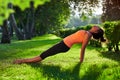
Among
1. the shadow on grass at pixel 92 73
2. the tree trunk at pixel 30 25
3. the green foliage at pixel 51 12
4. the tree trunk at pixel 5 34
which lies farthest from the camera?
the green foliage at pixel 51 12

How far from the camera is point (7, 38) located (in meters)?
32.8

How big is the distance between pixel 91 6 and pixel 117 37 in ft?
92.1

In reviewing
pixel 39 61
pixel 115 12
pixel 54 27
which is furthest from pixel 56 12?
pixel 39 61

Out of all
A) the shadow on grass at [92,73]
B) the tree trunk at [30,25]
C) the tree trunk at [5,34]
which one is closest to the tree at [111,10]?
the tree trunk at [5,34]

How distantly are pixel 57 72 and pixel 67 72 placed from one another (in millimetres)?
374

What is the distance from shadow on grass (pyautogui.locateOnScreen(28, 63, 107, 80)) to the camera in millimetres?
11150

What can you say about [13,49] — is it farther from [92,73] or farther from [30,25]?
[30,25]

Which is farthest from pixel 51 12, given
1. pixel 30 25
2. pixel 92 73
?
pixel 92 73

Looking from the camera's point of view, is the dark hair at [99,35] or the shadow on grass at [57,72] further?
the dark hair at [99,35]

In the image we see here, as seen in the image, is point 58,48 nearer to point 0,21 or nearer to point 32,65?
point 32,65

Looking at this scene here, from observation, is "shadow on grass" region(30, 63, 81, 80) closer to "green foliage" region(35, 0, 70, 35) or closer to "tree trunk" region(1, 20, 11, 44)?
"tree trunk" region(1, 20, 11, 44)

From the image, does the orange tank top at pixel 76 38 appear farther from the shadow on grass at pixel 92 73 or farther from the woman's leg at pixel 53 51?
the shadow on grass at pixel 92 73

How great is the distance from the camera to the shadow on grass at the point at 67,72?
11.1 meters

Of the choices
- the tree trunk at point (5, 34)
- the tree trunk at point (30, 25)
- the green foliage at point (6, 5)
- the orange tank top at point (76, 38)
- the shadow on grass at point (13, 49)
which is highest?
the green foliage at point (6, 5)
